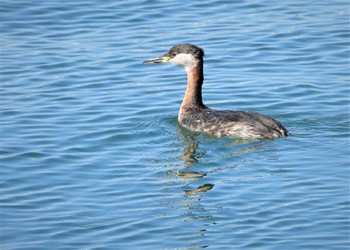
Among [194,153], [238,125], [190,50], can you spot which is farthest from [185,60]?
[194,153]

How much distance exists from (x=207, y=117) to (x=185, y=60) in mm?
1228

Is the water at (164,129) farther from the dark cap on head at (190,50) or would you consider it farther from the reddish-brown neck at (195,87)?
the dark cap on head at (190,50)

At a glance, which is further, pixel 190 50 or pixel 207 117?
pixel 190 50

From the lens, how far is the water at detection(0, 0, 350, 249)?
30.6 ft

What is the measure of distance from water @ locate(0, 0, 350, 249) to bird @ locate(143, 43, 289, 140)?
0.16 m

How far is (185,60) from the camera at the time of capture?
44.1ft

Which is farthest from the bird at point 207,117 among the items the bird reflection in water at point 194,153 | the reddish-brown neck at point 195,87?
the bird reflection in water at point 194,153

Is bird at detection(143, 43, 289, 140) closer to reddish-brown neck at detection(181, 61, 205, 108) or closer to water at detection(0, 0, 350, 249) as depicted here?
reddish-brown neck at detection(181, 61, 205, 108)

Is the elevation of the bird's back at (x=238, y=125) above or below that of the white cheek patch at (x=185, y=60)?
below

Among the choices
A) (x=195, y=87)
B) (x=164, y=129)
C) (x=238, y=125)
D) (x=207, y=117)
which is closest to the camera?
(x=238, y=125)

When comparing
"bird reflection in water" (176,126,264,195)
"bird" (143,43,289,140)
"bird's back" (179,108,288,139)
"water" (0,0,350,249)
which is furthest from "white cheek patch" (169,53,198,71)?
"bird reflection in water" (176,126,264,195)

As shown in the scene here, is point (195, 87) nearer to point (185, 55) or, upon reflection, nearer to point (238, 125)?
point (185, 55)

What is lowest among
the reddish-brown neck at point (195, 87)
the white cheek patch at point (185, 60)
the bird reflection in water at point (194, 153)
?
the bird reflection in water at point (194, 153)

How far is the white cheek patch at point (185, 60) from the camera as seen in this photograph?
527 inches
